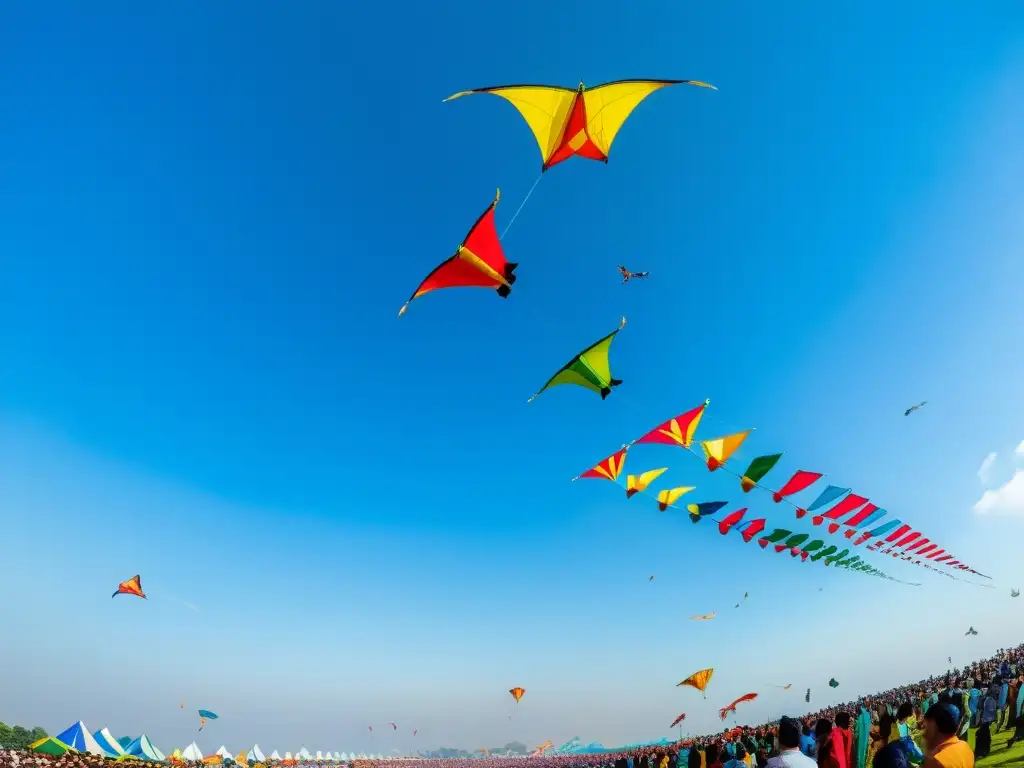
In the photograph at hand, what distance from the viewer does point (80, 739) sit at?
95.7 ft

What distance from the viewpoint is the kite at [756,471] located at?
501 inches

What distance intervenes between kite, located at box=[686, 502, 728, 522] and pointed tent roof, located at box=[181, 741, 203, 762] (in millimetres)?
46504

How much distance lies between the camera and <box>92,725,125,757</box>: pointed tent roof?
32.1 metres

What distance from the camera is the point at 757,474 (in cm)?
1303

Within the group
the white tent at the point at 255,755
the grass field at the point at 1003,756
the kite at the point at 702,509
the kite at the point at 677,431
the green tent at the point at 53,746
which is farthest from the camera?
the white tent at the point at 255,755

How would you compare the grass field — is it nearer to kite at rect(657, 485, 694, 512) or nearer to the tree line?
kite at rect(657, 485, 694, 512)

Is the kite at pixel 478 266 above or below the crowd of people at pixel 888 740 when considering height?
above

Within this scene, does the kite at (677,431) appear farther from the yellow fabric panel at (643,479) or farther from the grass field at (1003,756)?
the grass field at (1003,756)

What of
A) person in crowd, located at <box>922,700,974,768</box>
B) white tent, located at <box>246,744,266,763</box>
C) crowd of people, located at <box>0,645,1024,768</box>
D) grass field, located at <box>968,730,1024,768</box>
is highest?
person in crowd, located at <box>922,700,974,768</box>

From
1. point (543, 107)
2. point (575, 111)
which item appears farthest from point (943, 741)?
point (543, 107)

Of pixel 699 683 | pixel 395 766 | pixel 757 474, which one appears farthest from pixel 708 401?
pixel 395 766

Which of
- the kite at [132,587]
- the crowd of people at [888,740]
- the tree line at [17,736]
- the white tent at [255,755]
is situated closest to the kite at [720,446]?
the crowd of people at [888,740]

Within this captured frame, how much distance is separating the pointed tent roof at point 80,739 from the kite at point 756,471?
37.3 m

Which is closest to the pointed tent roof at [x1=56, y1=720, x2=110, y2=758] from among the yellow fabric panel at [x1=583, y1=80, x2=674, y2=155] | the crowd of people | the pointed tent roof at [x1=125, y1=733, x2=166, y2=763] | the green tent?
the green tent
